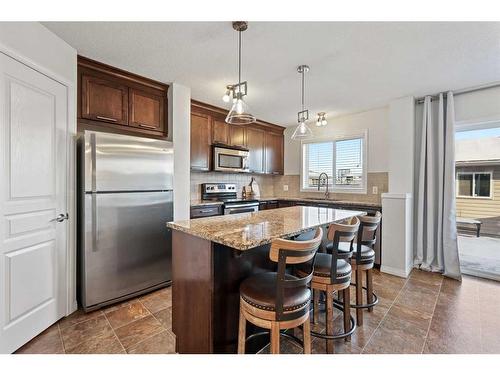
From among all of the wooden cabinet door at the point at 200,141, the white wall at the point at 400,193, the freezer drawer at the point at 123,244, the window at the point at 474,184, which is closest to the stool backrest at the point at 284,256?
the freezer drawer at the point at 123,244

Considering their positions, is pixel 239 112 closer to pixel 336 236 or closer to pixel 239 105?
pixel 239 105

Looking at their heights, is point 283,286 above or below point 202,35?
below

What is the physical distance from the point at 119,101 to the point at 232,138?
1.96m

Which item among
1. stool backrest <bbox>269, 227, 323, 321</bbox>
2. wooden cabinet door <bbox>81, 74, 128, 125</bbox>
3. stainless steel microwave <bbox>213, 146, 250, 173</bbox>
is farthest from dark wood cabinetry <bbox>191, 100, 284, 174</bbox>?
stool backrest <bbox>269, 227, 323, 321</bbox>

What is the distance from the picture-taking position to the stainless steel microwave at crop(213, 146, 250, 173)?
4.02 meters

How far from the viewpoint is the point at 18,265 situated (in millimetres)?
1779

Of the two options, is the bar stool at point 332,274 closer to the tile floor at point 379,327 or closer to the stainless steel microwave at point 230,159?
the tile floor at point 379,327

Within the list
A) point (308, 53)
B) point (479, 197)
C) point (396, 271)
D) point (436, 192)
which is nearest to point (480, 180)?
point (479, 197)

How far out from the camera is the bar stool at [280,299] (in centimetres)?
121

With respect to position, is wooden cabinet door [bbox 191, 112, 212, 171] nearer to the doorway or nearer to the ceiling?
the ceiling

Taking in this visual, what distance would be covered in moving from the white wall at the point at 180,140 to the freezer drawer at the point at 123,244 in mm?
261

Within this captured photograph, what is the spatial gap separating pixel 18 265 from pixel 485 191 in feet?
18.6
